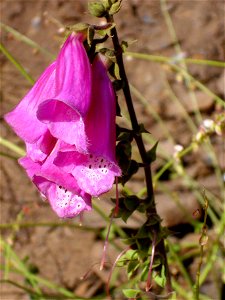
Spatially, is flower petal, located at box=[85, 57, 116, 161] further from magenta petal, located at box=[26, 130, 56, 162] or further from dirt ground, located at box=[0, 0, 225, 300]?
dirt ground, located at box=[0, 0, 225, 300]

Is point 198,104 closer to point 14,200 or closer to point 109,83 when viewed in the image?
point 14,200

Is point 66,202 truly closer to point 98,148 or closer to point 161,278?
point 98,148

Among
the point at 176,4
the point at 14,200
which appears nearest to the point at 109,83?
the point at 14,200

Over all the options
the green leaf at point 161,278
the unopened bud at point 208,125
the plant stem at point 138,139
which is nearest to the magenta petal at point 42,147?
the plant stem at point 138,139

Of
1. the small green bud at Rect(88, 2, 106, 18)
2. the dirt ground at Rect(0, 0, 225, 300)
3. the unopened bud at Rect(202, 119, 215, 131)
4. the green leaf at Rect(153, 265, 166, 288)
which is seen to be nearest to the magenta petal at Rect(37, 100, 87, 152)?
the small green bud at Rect(88, 2, 106, 18)

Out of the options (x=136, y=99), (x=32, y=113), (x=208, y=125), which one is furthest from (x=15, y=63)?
(x=136, y=99)

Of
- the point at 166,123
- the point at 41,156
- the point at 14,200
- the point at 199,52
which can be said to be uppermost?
the point at 41,156
